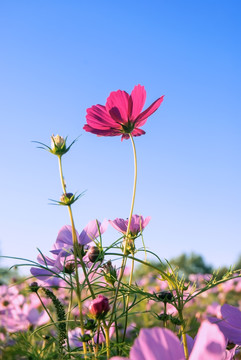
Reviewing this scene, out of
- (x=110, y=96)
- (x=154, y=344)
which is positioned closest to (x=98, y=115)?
(x=110, y=96)

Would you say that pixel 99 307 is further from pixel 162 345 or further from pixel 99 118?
pixel 99 118

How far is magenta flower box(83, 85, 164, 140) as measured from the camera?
0.70m

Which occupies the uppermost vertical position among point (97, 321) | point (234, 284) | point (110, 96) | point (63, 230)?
point (110, 96)

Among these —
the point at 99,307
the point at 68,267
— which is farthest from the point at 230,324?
the point at 68,267

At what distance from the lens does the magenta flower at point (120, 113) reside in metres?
0.70

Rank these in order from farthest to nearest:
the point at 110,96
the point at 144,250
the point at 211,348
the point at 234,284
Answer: the point at 234,284, the point at 110,96, the point at 144,250, the point at 211,348

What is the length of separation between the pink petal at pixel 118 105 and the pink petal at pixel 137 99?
1 cm

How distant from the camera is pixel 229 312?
1.47ft

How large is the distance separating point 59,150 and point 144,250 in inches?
7.8

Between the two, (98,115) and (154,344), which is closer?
(154,344)

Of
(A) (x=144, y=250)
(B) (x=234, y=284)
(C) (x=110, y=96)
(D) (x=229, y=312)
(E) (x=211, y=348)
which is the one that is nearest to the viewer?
(E) (x=211, y=348)

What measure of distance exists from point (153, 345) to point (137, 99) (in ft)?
1.62

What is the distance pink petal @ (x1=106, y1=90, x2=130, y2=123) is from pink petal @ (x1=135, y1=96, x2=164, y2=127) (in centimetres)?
2

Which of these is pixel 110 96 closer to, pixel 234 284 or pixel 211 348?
pixel 211 348
